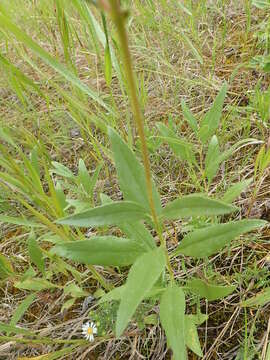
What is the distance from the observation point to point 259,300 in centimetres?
83

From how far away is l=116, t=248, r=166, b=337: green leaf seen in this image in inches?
21.9

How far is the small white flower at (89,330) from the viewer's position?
3.08 feet

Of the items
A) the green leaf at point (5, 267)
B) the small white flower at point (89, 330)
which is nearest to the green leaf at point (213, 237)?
the small white flower at point (89, 330)

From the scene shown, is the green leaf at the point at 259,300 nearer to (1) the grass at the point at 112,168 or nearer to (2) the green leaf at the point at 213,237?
(1) the grass at the point at 112,168

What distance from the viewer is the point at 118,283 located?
1050 mm

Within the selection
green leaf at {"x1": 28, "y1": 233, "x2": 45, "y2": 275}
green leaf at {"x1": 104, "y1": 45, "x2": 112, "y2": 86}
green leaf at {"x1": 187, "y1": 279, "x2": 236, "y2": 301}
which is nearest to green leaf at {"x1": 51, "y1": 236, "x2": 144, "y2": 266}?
green leaf at {"x1": 187, "y1": 279, "x2": 236, "y2": 301}

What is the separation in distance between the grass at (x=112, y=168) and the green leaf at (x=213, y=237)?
23cm

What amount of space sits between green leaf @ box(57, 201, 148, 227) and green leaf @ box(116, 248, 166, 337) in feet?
0.24

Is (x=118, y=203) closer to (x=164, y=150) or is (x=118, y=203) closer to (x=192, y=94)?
(x=164, y=150)

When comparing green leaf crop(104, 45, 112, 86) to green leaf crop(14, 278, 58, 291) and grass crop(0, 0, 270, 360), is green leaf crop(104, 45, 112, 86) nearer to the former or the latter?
grass crop(0, 0, 270, 360)

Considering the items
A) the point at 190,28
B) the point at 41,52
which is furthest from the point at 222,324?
the point at 190,28

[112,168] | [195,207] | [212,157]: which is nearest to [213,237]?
[195,207]

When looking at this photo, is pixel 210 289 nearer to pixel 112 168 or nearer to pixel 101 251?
pixel 101 251

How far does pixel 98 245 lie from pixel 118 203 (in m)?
0.12
